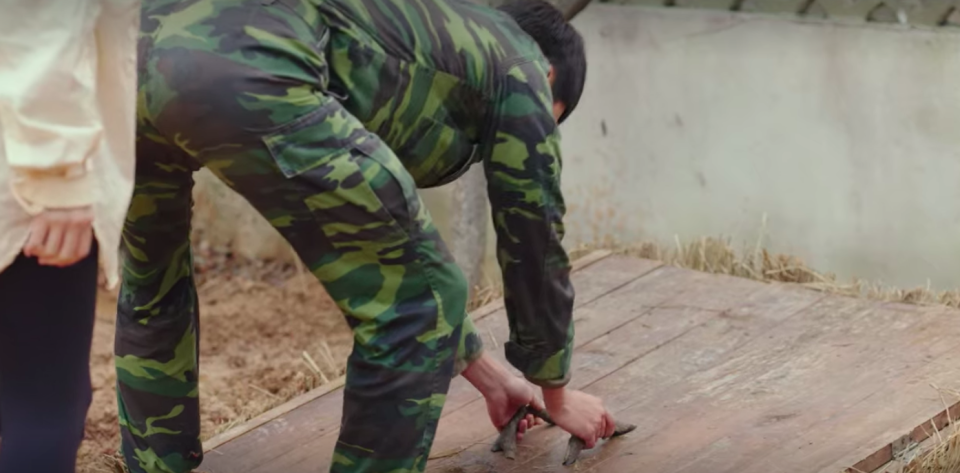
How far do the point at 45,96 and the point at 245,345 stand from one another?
3.26 m

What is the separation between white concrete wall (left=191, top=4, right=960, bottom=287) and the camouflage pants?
2.17 m

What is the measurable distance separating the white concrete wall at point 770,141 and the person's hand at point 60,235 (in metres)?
2.69

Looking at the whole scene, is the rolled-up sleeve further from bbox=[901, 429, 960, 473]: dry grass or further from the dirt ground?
bbox=[901, 429, 960, 473]: dry grass

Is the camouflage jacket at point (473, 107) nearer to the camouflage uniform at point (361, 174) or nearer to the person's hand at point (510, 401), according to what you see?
the camouflage uniform at point (361, 174)

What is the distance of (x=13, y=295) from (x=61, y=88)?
0.35 metres

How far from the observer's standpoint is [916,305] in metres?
3.98

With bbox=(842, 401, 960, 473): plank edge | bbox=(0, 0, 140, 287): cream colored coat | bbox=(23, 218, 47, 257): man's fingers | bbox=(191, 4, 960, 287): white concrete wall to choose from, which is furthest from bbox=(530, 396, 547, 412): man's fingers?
bbox=(191, 4, 960, 287): white concrete wall

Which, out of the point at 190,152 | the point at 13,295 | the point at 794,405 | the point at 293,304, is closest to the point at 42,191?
the point at 13,295

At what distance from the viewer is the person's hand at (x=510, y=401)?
121 inches

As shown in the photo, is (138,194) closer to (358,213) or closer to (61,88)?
(358,213)

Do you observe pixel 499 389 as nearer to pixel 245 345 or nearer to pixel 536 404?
pixel 536 404

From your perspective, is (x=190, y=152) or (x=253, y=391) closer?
(x=190, y=152)

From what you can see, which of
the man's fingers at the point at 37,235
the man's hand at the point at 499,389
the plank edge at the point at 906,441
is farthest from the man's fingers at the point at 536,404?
the man's fingers at the point at 37,235

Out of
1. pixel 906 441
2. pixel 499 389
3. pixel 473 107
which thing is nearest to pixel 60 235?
pixel 473 107
